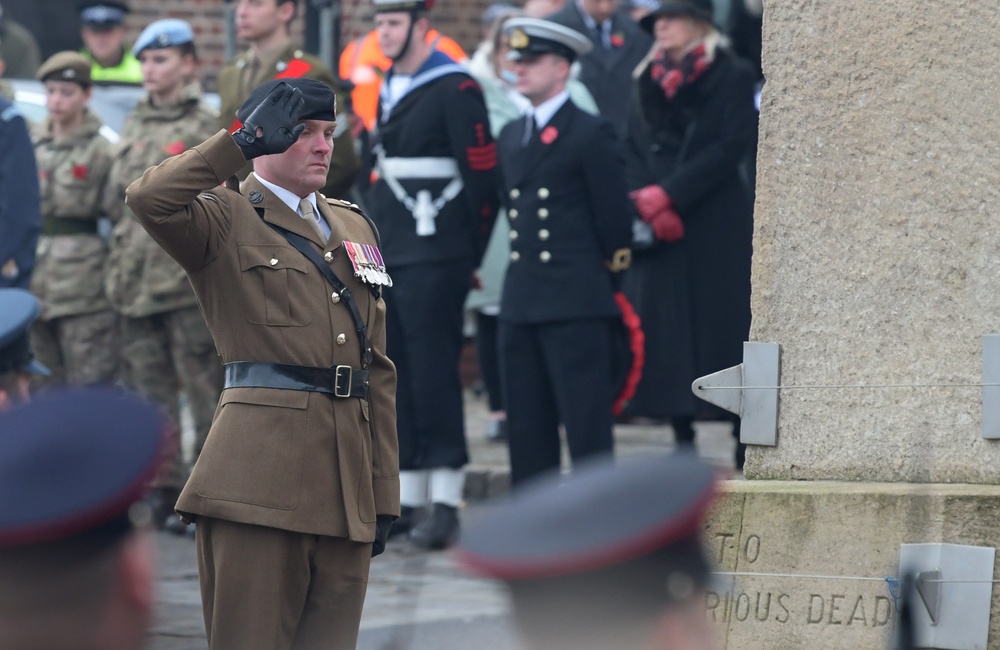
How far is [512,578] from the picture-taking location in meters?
2.25

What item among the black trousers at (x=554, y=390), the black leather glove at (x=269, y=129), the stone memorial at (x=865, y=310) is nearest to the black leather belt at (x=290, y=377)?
the black leather glove at (x=269, y=129)

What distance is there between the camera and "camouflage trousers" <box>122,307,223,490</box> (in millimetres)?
8578

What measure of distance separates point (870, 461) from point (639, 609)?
299cm

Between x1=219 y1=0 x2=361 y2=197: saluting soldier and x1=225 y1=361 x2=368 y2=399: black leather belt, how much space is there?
3350mm

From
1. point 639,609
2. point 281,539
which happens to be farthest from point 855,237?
point 639,609

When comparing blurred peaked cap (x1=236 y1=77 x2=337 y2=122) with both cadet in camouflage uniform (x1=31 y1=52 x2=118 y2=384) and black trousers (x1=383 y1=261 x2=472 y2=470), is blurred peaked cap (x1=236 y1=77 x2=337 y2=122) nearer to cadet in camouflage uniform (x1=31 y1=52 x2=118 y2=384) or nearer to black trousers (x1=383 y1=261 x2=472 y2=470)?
black trousers (x1=383 y1=261 x2=472 y2=470)

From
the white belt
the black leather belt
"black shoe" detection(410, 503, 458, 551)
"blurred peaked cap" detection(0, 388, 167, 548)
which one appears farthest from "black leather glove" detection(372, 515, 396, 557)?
the white belt

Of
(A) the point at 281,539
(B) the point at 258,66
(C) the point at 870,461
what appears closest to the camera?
(A) the point at 281,539

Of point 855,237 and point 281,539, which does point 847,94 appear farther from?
point 281,539

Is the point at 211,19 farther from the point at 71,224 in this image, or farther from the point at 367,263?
the point at 367,263

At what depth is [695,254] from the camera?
8.25 metres

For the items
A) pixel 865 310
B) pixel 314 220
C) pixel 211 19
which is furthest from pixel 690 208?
pixel 211 19

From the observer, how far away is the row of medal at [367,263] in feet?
15.5

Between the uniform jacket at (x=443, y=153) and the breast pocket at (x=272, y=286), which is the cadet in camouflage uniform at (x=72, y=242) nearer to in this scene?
the uniform jacket at (x=443, y=153)
